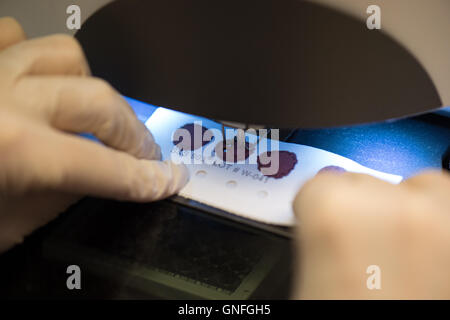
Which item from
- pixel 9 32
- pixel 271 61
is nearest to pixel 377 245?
pixel 271 61

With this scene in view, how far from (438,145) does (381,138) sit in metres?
0.08

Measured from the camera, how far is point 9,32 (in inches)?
25.7

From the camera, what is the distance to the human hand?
483 millimetres

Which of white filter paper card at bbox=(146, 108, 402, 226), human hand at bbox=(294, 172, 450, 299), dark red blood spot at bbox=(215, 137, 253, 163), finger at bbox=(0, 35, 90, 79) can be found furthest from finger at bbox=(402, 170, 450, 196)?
finger at bbox=(0, 35, 90, 79)

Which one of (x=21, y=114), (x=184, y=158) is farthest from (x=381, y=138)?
(x=21, y=114)

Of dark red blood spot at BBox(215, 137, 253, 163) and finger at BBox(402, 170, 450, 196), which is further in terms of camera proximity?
dark red blood spot at BBox(215, 137, 253, 163)

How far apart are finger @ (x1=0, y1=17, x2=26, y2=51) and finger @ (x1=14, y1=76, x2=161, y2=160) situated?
0.11 metres

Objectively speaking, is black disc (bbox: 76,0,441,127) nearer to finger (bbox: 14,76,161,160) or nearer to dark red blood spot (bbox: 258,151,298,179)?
finger (bbox: 14,76,161,160)

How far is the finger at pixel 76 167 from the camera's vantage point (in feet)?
1.76

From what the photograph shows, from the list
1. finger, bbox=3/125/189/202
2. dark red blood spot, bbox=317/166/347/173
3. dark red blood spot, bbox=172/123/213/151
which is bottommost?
finger, bbox=3/125/189/202

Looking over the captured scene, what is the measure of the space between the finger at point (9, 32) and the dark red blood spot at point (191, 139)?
25 centimetres

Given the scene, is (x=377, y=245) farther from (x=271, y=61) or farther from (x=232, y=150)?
(x=232, y=150)

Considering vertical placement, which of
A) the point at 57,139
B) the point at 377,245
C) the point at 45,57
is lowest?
the point at 377,245

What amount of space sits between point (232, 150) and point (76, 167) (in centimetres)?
26
